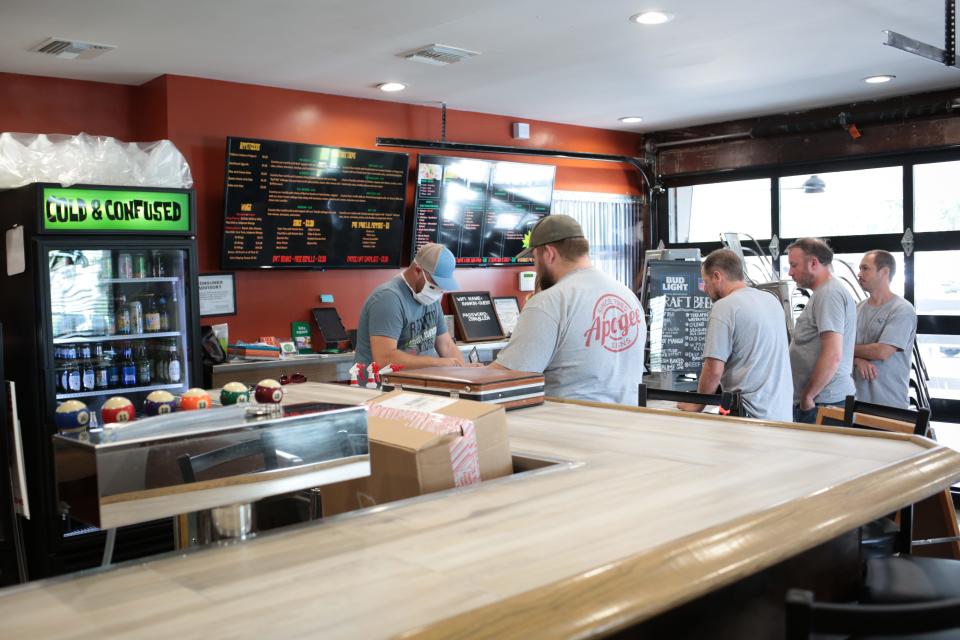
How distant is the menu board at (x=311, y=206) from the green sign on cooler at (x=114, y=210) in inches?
25.2

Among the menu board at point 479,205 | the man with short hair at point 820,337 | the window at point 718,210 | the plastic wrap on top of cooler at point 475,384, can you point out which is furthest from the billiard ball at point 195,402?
the window at point 718,210

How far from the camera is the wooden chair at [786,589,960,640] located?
106 centimetres

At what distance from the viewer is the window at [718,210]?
24.3ft

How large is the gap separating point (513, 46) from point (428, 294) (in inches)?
63.1

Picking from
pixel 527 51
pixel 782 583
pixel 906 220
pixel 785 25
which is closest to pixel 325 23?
pixel 527 51

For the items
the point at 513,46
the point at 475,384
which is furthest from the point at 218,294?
the point at 475,384

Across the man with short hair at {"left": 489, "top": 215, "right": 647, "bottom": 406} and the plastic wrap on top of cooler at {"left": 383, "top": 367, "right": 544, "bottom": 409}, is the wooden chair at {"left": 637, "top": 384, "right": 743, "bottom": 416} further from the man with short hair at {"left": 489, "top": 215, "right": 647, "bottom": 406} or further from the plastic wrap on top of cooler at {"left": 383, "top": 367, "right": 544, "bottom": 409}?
the plastic wrap on top of cooler at {"left": 383, "top": 367, "right": 544, "bottom": 409}

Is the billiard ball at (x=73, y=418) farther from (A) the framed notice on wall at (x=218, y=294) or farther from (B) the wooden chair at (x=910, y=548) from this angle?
(A) the framed notice on wall at (x=218, y=294)

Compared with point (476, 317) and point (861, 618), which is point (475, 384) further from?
point (476, 317)

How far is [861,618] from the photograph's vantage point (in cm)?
108

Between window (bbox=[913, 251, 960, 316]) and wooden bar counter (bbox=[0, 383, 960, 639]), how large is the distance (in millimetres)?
5160

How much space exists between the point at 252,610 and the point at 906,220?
6530mm

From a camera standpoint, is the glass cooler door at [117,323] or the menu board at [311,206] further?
the menu board at [311,206]

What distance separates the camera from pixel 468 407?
174 centimetres
